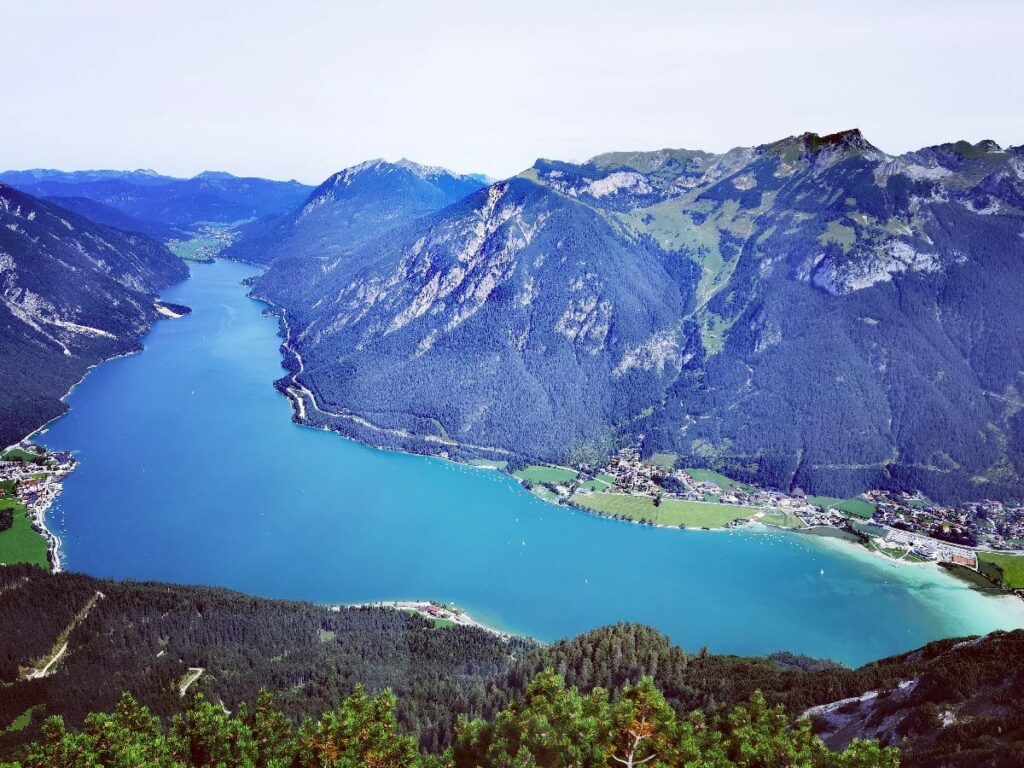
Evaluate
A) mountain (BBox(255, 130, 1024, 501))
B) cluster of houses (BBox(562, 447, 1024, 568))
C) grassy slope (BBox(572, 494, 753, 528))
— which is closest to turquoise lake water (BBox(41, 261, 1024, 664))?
grassy slope (BBox(572, 494, 753, 528))

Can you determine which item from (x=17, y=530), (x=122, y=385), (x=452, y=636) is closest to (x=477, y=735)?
(x=452, y=636)

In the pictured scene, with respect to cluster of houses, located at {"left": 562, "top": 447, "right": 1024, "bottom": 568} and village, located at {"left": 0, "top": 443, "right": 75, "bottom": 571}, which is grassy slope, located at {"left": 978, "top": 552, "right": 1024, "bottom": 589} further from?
village, located at {"left": 0, "top": 443, "right": 75, "bottom": 571}

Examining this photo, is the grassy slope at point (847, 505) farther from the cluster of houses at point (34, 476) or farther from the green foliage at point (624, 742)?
the cluster of houses at point (34, 476)

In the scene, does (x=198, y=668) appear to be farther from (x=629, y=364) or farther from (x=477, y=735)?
(x=629, y=364)

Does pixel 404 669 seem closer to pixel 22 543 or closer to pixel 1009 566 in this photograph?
pixel 22 543

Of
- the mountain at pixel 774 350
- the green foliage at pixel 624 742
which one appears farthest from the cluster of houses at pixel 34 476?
the green foliage at pixel 624 742

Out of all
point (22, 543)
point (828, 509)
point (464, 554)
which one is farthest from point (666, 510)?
point (22, 543)

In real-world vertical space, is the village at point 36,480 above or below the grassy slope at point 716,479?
below
